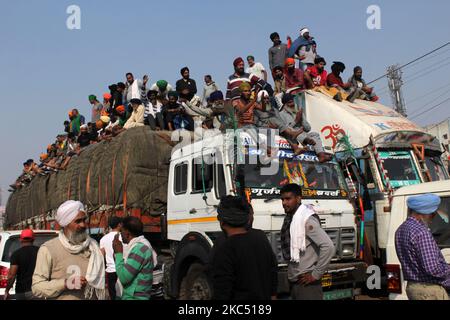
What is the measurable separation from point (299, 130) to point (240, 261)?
3885 millimetres

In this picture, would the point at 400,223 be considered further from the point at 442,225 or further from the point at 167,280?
the point at 167,280

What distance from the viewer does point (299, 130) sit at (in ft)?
21.4

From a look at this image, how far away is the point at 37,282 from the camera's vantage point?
3.15 meters

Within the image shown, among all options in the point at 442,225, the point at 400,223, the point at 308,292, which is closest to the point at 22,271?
the point at 308,292

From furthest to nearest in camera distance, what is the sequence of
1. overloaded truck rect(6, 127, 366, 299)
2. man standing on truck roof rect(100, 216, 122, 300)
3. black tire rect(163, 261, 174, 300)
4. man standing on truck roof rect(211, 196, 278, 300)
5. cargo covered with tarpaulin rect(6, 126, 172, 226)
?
cargo covered with tarpaulin rect(6, 126, 172, 226)
black tire rect(163, 261, 174, 300)
man standing on truck roof rect(100, 216, 122, 300)
overloaded truck rect(6, 127, 366, 299)
man standing on truck roof rect(211, 196, 278, 300)

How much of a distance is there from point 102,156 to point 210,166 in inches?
133

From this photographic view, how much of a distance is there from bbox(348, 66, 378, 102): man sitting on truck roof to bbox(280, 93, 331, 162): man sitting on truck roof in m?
1.91

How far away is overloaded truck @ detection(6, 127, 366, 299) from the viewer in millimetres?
5613

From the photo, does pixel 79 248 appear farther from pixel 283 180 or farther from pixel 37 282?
pixel 283 180

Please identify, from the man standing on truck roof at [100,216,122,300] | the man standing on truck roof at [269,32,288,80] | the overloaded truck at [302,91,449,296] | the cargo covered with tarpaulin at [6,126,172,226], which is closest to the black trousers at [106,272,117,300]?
the man standing on truck roof at [100,216,122,300]

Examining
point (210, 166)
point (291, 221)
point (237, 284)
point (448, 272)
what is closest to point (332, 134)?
point (210, 166)

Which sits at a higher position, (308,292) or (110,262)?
(110,262)

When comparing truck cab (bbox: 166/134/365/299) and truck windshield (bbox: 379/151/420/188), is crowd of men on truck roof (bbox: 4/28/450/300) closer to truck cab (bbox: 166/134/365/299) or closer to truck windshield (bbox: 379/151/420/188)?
truck cab (bbox: 166/134/365/299)

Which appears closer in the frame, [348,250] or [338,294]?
[338,294]
